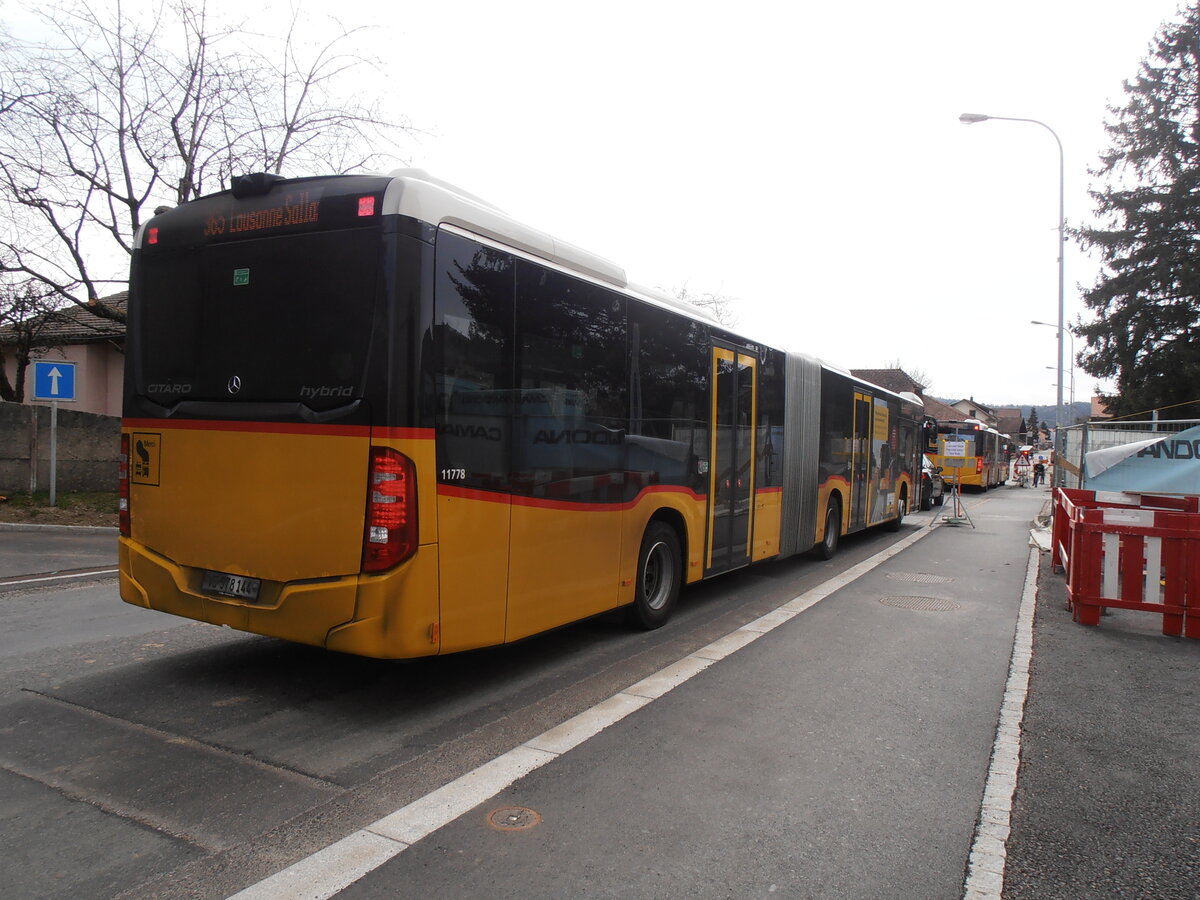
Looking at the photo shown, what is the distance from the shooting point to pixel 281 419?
4.62 metres

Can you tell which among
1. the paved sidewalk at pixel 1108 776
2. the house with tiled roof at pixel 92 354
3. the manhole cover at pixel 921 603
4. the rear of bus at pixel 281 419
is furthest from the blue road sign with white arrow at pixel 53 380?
the paved sidewalk at pixel 1108 776

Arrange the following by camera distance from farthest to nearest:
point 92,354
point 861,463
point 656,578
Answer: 1. point 92,354
2. point 861,463
3. point 656,578

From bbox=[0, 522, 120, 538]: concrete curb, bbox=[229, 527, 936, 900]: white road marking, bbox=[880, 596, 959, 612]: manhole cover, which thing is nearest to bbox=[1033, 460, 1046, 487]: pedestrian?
bbox=[880, 596, 959, 612]: manhole cover

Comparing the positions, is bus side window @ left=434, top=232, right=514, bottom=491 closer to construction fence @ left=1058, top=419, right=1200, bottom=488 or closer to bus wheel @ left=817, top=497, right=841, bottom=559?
bus wheel @ left=817, top=497, right=841, bottom=559

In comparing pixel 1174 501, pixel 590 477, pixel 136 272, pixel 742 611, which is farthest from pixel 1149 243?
pixel 136 272

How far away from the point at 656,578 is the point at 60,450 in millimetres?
13313

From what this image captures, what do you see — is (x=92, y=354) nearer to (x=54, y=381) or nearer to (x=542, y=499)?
(x=54, y=381)

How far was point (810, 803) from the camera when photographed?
380 centimetres

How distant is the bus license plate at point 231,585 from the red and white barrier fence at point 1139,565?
740 cm

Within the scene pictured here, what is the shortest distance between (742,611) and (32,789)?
6.21m

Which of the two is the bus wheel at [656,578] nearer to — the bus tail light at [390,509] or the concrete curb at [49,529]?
the bus tail light at [390,509]

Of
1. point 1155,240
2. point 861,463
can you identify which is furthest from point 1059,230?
point 861,463

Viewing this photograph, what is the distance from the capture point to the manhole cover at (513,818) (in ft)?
11.4

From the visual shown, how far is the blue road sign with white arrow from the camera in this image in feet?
42.4
